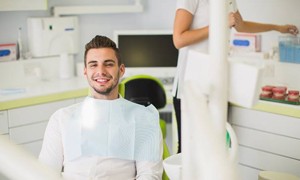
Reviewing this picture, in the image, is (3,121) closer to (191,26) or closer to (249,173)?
(191,26)

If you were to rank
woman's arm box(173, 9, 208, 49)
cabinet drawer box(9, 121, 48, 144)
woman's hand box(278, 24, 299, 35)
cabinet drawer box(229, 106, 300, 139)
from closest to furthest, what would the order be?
woman's arm box(173, 9, 208, 49)
cabinet drawer box(229, 106, 300, 139)
cabinet drawer box(9, 121, 48, 144)
woman's hand box(278, 24, 299, 35)

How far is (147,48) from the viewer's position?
3.80m

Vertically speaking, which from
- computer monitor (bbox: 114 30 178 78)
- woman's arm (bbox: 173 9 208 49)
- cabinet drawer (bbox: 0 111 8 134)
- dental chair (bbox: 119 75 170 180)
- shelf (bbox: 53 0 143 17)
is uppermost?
shelf (bbox: 53 0 143 17)

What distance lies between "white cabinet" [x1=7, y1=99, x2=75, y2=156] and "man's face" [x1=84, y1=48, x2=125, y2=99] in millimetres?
1359

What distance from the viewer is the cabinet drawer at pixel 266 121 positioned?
278cm

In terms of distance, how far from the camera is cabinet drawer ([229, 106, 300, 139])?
9.11 ft

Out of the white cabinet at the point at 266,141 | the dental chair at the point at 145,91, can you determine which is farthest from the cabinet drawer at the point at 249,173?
the dental chair at the point at 145,91

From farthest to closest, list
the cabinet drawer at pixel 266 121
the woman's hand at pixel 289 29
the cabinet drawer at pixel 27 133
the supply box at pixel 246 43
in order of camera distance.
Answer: the supply box at pixel 246 43 < the woman's hand at pixel 289 29 < the cabinet drawer at pixel 27 133 < the cabinet drawer at pixel 266 121

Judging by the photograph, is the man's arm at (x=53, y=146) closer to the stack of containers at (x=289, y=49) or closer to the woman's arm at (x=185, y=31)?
the woman's arm at (x=185, y=31)

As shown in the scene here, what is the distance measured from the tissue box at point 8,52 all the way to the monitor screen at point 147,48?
777mm

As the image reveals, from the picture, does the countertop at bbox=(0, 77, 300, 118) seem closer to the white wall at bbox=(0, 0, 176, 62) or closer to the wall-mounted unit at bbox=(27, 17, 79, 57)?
the wall-mounted unit at bbox=(27, 17, 79, 57)

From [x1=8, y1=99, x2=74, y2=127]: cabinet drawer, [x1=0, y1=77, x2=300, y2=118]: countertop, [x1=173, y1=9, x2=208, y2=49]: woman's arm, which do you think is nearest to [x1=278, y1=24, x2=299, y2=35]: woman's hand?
[x1=0, y1=77, x2=300, y2=118]: countertop

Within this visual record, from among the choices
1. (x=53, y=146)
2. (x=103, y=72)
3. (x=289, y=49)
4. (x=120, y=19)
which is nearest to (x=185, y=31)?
(x=103, y=72)

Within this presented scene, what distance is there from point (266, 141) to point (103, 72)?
1.43 meters
